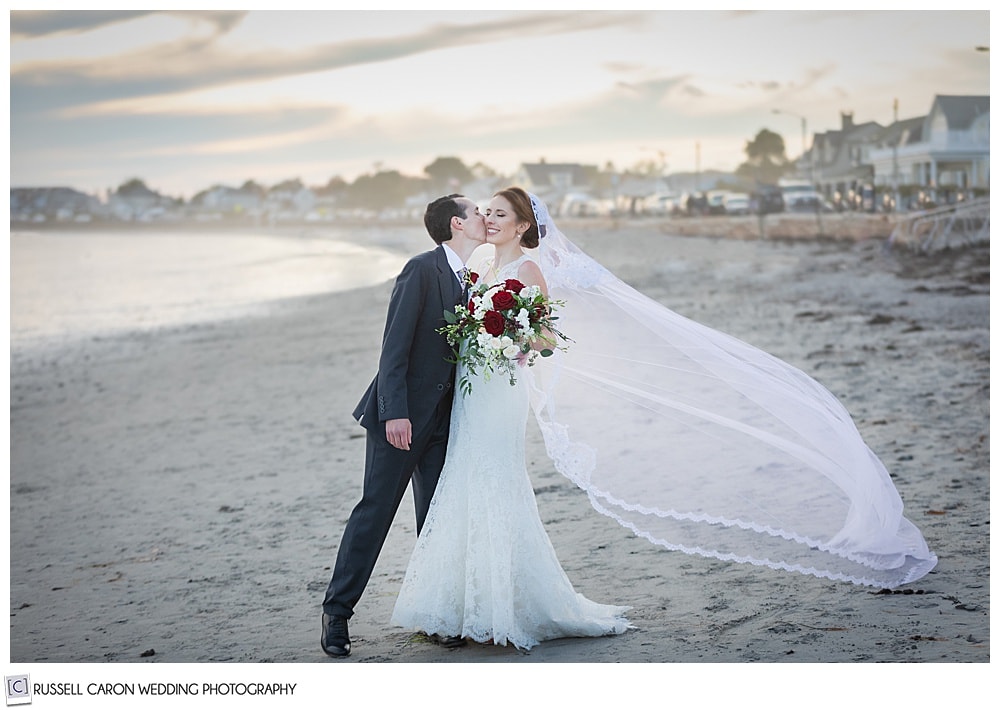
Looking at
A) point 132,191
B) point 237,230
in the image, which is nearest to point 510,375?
point 132,191

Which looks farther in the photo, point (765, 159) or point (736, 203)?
point (736, 203)

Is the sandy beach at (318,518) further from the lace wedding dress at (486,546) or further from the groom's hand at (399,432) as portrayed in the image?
the groom's hand at (399,432)

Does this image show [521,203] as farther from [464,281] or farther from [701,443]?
[701,443]

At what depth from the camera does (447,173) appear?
21.6 metres

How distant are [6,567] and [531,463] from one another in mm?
2829

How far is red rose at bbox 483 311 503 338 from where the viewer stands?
3.69m

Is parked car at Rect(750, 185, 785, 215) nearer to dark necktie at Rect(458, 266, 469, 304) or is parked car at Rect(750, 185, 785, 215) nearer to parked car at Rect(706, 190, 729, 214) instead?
parked car at Rect(706, 190, 729, 214)

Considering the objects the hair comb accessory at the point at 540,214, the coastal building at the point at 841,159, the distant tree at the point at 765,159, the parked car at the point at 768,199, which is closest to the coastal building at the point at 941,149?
the coastal building at the point at 841,159

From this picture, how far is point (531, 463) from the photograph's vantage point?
21.7 ft

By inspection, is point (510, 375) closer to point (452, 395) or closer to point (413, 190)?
point (452, 395)

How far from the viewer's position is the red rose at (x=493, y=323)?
369cm
